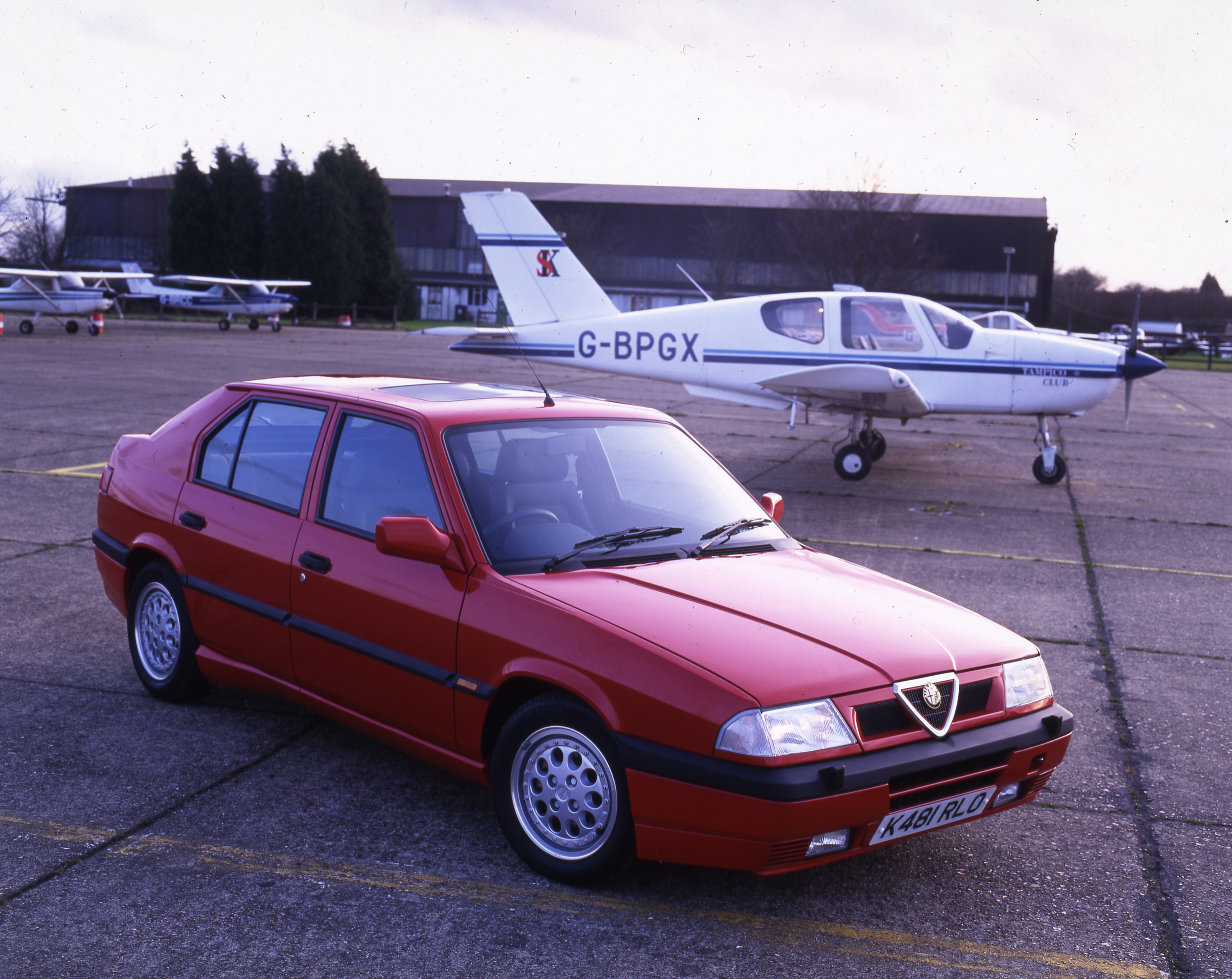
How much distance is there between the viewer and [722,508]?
181 inches

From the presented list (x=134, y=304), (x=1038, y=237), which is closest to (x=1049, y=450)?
(x=134, y=304)

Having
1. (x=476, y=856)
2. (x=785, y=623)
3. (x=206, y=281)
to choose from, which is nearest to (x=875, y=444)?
(x=785, y=623)

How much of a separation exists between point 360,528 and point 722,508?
1.45 m

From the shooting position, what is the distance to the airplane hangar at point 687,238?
71438 millimetres

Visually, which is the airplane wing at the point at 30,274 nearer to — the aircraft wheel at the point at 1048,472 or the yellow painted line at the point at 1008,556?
the aircraft wheel at the point at 1048,472

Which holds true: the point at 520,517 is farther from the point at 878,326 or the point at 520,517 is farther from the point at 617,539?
the point at 878,326

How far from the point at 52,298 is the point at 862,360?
36.2 meters

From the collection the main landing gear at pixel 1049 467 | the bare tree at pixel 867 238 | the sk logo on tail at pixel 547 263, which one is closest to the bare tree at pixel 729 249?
the bare tree at pixel 867 238

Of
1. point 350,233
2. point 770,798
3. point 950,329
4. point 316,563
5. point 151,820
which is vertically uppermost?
point 350,233

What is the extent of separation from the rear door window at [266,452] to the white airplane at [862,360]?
870 cm

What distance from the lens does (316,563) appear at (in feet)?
14.0

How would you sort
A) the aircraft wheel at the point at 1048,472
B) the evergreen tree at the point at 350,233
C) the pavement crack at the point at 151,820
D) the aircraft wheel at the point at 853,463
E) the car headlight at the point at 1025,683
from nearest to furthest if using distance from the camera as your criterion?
1. the pavement crack at the point at 151,820
2. the car headlight at the point at 1025,683
3. the aircraft wheel at the point at 853,463
4. the aircraft wheel at the point at 1048,472
5. the evergreen tree at the point at 350,233

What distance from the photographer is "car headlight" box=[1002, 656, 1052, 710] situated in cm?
364

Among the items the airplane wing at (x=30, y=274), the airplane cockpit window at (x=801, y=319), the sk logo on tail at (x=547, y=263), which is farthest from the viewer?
the airplane wing at (x=30, y=274)
